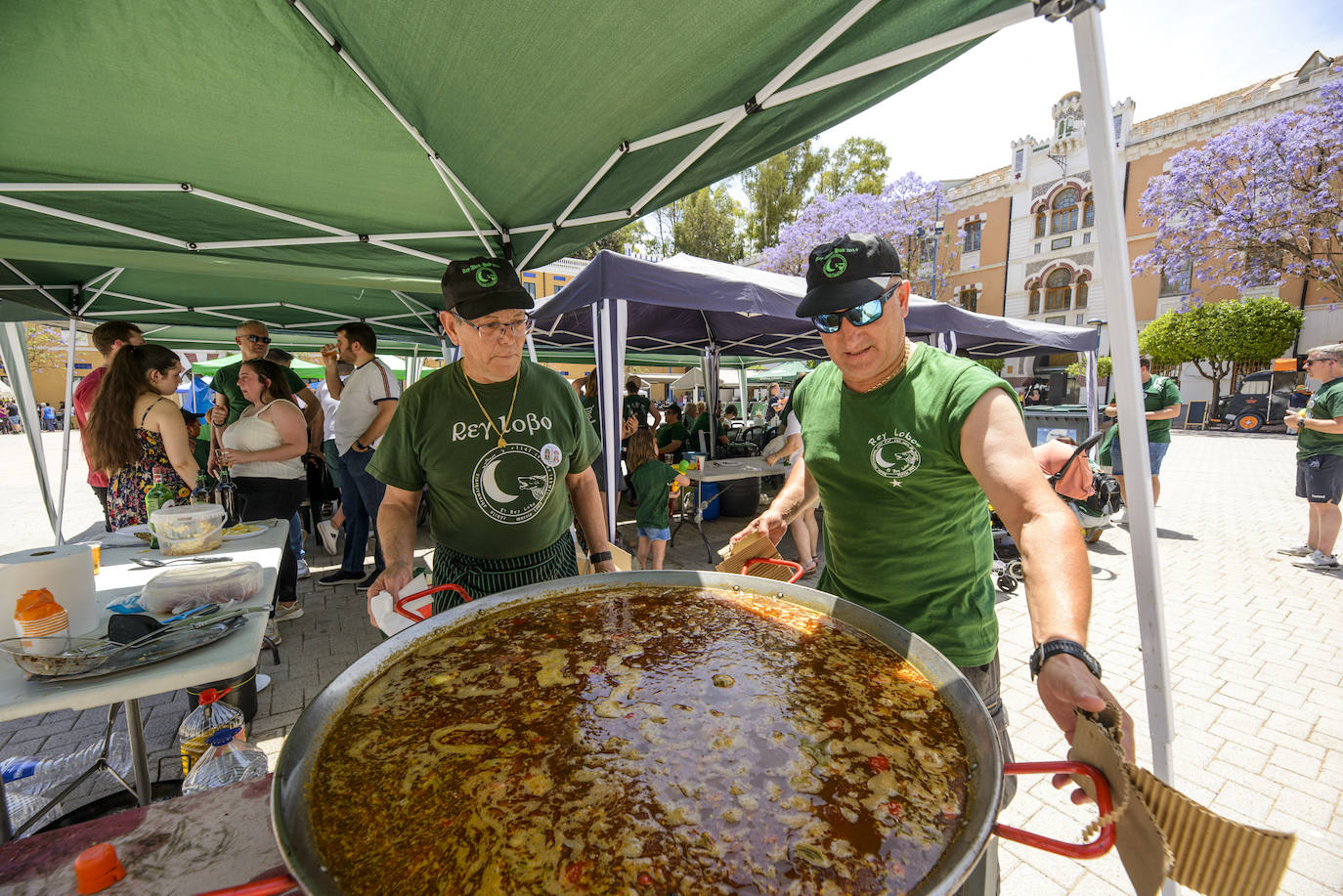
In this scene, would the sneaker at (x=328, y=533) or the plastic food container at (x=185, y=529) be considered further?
the sneaker at (x=328, y=533)

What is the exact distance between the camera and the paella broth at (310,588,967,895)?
91cm

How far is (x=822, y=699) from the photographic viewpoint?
1324 millimetres

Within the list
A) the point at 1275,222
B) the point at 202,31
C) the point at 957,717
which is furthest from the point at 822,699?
the point at 1275,222

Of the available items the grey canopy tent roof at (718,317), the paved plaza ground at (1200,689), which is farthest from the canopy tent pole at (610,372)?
the paved plaza ground at (1200,689)

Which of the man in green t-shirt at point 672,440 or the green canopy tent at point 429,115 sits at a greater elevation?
the green canopy tent at point 429,115

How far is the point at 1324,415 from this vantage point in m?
5.09

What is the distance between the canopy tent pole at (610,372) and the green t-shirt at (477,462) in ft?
8.55

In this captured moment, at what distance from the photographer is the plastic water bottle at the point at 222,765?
1937mm

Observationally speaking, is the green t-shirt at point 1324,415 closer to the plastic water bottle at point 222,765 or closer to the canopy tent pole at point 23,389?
the plastic water bottle at point 222,765

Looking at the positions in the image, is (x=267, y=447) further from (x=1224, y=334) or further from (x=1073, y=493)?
(x=1224, y=334)

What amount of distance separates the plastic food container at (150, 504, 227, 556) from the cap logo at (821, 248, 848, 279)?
2973mm

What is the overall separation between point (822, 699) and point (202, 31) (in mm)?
2716

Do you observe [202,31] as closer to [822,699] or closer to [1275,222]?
[822,699]

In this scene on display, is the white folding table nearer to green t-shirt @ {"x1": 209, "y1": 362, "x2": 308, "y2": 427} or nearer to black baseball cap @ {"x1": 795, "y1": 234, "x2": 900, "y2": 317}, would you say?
black baseball cap @ {"x1": 795, "y1": 234, "x2": 900, "y2": 317}
